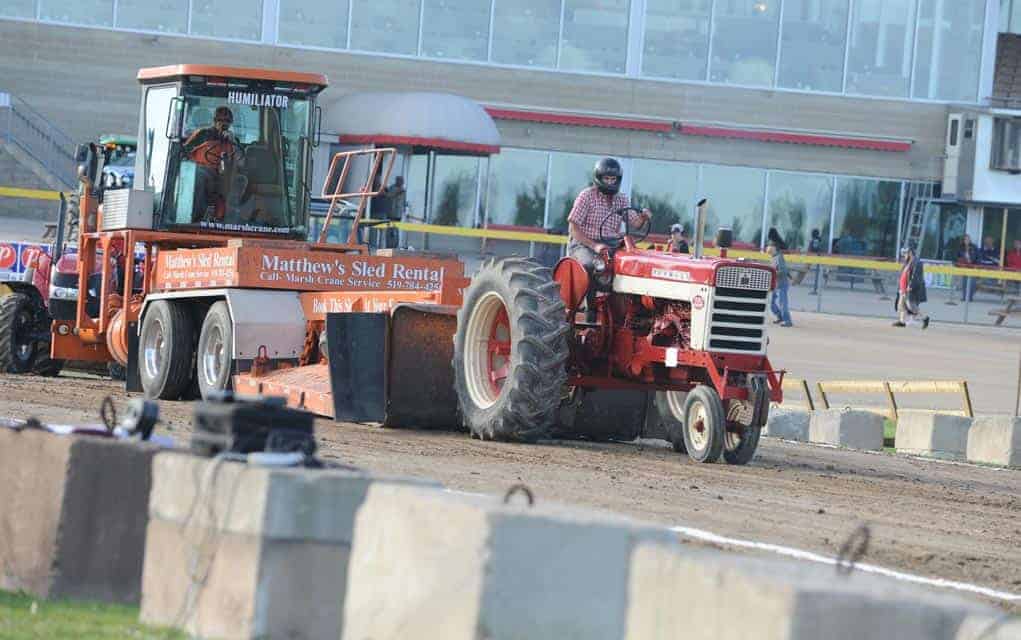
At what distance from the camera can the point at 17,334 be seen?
2139 centimetres

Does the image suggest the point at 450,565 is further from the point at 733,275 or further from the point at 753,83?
the point at 753,83

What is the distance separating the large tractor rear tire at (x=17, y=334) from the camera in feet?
69.6

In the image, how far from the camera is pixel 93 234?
64.2ft

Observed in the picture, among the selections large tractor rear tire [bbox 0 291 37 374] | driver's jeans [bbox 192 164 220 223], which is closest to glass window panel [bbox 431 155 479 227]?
large tractor rear tire [bbox 0 291 37 374]

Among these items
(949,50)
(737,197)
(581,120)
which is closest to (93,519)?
(581,120)

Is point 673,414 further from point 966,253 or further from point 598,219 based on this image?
point 966,253

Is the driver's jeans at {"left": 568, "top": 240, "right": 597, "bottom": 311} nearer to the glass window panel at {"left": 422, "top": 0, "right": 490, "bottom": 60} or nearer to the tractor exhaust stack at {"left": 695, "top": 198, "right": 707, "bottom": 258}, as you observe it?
the tractor exhaust stack at {"left": 695, "top": 198, "right": 707, "bottom": 258}

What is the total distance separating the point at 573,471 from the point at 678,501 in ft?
5.01

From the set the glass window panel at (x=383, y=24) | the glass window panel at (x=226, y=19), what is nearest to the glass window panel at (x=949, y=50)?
the glass window panel at (x=383, y=24)

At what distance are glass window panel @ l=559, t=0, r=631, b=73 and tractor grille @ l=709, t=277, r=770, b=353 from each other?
3364 cm

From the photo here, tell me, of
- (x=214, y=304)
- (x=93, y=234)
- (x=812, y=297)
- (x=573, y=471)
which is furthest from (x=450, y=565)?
(x=812, y=297)

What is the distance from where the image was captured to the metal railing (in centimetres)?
4322

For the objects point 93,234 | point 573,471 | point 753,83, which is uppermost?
point 753,83

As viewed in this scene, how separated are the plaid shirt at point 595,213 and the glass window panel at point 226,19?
3167 centimetres
